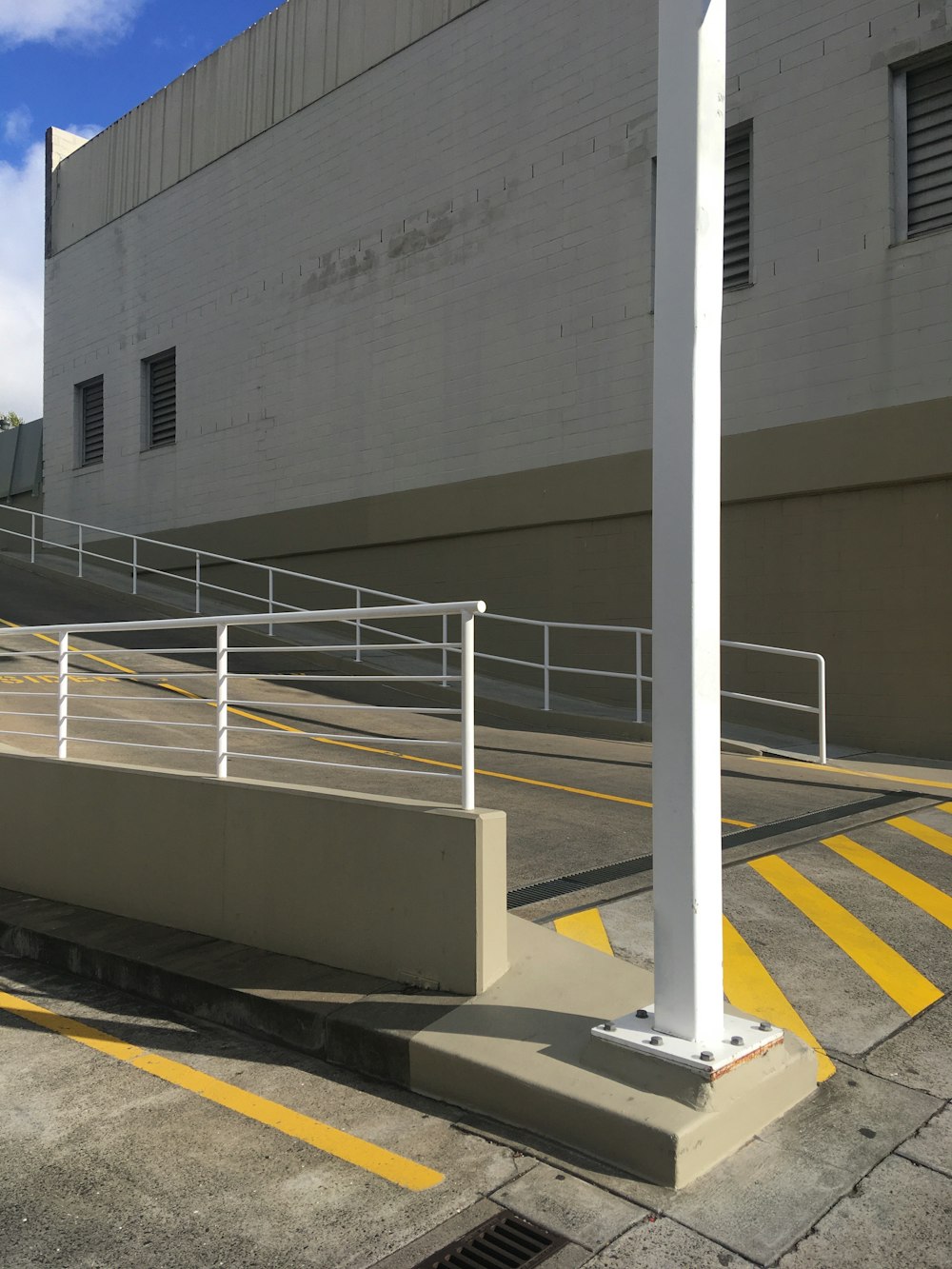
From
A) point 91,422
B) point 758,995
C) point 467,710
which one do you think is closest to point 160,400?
point 91,422

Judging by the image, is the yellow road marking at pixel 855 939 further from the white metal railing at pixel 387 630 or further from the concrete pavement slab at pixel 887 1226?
the white metal railing at pixel 387 630

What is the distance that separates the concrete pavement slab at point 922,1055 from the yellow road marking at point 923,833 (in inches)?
125

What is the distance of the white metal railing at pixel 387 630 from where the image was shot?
13.0m

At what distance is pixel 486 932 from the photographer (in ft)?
15.0

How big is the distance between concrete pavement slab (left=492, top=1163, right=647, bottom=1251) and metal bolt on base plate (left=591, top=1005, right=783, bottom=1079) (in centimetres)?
48

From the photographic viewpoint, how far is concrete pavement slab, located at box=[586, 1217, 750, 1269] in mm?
3004

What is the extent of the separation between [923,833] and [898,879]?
5.01 ft

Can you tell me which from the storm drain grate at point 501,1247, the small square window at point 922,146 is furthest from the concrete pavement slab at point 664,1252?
the small square window at point 922,146

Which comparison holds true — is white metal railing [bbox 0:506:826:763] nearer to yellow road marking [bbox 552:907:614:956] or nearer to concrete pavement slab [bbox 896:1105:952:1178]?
yellow road marking [bbox 552:907:614:956]

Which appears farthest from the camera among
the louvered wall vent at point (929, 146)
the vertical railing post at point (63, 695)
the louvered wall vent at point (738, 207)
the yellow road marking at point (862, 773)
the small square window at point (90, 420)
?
the small square window at point (90, 420)

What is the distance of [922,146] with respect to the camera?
1307 cm

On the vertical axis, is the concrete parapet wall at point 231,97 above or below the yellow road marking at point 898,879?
above

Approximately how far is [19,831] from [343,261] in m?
15.3

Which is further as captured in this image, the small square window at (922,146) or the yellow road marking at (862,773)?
the small square window at (922,146)
